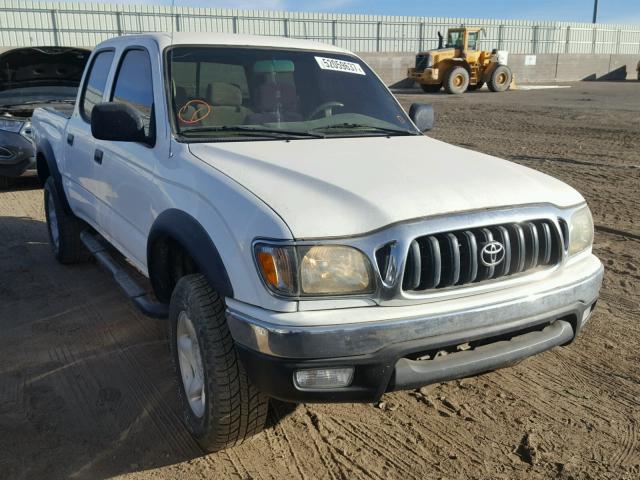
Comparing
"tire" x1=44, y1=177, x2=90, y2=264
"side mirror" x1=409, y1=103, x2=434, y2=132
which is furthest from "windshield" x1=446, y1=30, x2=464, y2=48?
"tire" x1=44, y1=177, x2=90, y2=264

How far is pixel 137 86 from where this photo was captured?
148 inches

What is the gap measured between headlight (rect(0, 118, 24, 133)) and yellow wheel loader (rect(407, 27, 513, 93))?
22516 millimetres

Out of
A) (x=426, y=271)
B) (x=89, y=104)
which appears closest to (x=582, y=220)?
(x=426, y=271)

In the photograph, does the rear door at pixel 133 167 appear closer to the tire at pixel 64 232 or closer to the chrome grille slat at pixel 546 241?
the tire at pixel 64 232

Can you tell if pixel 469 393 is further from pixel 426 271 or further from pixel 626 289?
pixel 626 289

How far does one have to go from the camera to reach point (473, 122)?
16031mm

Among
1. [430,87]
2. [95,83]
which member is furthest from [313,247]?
[430,87]

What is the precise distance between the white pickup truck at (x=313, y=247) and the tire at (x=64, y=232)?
1.82 m

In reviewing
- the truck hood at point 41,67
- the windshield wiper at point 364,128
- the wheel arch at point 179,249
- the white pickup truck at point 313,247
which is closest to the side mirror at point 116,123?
the white pickup truck at point 313,247

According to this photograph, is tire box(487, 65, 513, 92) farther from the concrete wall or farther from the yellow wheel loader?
the concrete wall

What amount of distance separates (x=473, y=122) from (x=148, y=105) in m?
13.7

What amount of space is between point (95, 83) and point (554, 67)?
146ft

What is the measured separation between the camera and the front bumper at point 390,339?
2.23 metres

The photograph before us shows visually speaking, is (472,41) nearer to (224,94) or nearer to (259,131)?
(224,94)
